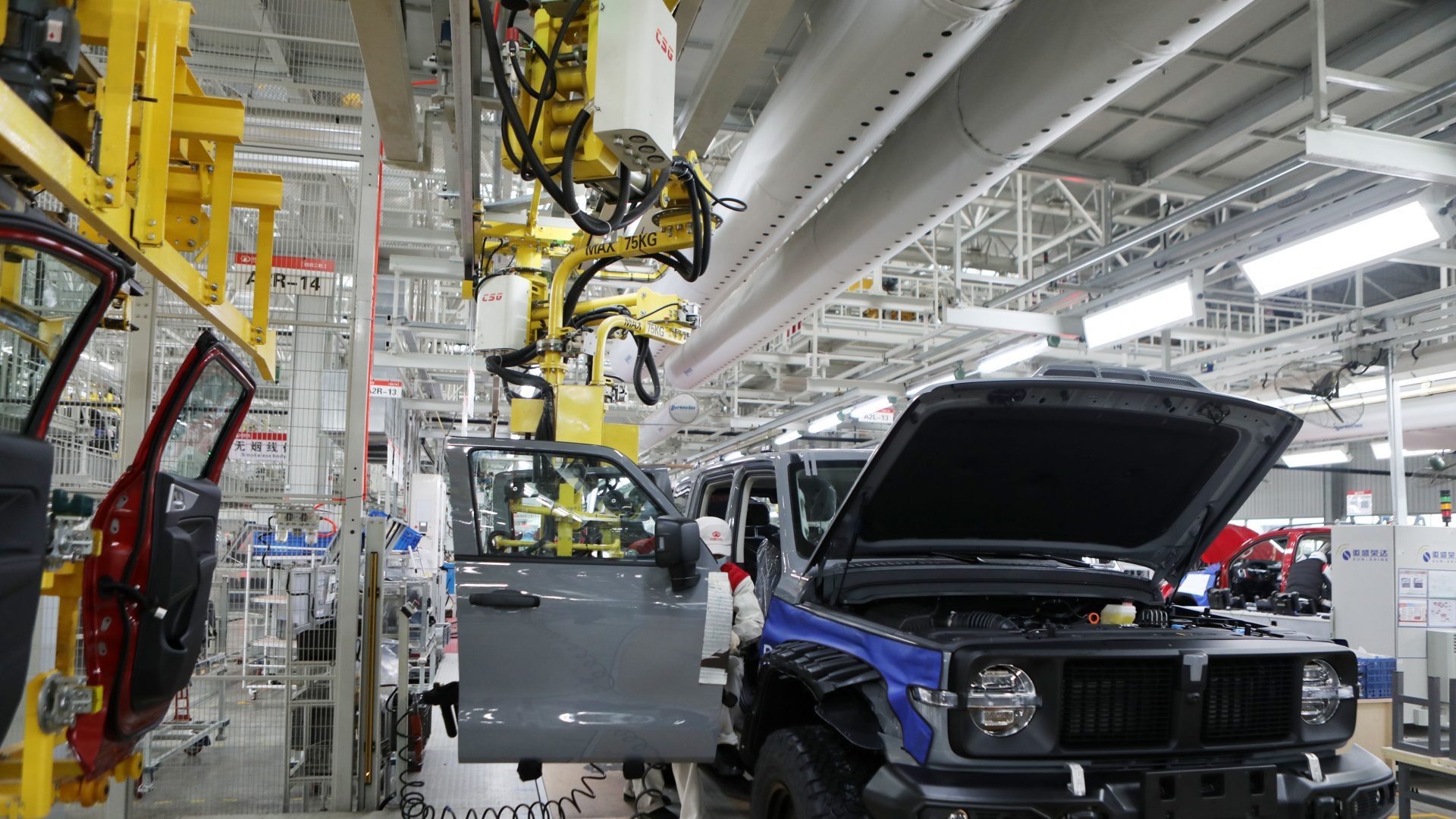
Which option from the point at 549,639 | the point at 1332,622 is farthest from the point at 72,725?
the point at 1332,622

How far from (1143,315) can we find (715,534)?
3660 millimetres

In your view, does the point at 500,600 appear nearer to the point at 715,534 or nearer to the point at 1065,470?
the point at 715,534

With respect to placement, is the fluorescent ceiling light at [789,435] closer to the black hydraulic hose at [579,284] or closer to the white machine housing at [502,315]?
the black hydraulic hose at [579,284]

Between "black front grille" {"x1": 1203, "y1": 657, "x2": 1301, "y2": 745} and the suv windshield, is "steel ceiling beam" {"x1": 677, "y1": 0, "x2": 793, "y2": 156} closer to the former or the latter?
the suv windshield

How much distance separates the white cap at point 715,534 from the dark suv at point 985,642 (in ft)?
0.92

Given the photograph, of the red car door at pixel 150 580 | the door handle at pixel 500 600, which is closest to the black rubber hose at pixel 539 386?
the door handle at pixel 500 600

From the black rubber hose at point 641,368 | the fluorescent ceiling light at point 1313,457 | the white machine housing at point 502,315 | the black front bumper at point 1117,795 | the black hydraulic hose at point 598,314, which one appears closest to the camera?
the black front bumper at point 1117,795

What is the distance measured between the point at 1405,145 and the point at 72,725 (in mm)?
5855

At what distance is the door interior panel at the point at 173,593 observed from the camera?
3201 millimetres

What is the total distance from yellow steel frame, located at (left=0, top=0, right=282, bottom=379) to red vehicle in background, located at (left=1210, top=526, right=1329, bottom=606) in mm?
11311

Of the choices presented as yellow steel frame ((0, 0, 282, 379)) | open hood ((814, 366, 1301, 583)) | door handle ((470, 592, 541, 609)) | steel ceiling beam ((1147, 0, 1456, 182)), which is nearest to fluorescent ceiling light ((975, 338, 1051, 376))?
steel ceiling beam ((1147, 0, 1456, 182))

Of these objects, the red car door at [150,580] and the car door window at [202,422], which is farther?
the car door window at [202,422]

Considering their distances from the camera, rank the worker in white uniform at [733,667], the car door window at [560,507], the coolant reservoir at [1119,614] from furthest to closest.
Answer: the worker in white uniform at [733,667], the car door window at [560,507], the coolant reservoir at [1119,614]

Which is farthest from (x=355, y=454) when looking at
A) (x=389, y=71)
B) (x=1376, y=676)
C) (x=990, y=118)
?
(x=1376, y=676)
